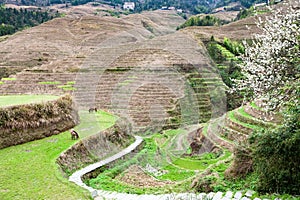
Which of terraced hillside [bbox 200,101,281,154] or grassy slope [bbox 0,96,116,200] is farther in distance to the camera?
terraced hillside [bbox 200,101,281,154]

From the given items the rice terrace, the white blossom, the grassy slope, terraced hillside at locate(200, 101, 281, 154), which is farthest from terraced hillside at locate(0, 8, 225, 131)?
the white blossom

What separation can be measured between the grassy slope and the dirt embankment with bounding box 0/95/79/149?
279 mm

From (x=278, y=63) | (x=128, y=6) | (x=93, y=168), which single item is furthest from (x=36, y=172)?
(x=128, y=6)

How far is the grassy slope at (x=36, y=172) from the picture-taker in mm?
6969

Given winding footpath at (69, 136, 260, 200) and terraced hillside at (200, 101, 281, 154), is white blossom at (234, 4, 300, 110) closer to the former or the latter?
winding footpath at (69, 136, 260, 200)

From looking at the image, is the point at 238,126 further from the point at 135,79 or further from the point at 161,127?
the point at 135,79

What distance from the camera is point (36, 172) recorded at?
820 centimetres

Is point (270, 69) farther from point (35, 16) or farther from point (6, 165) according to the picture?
point (35, 16)

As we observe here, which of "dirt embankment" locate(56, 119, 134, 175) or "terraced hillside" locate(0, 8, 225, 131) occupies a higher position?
"dirt embankment" locate(56, 119, 134, 175)

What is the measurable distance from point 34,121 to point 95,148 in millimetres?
2252

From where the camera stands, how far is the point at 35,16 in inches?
3748

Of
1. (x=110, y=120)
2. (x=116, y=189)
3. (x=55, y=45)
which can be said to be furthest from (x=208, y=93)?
(x=55, y=45)

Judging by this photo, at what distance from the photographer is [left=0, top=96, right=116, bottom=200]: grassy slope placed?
6.97m

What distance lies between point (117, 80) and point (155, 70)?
3.78m
